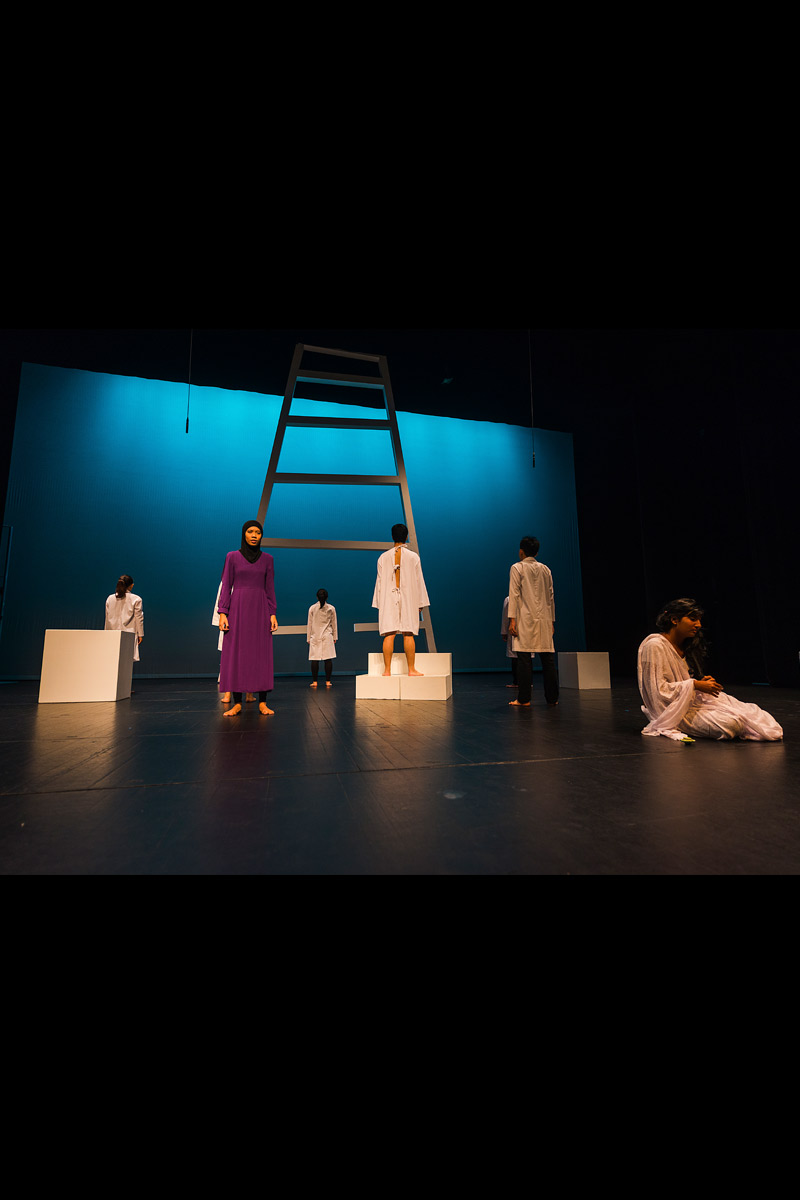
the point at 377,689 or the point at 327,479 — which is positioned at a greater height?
the point at 327,479

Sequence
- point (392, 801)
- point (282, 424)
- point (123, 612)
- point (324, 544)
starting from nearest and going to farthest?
point (392, 801), point (324, 544), point (282, 424), point (123, 612)

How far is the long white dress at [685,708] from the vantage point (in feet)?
8.55

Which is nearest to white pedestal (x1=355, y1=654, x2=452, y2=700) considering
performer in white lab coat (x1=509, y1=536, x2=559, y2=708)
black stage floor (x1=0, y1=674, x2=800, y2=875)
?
performer in white lab coat (x1=509, y1=536, x2=559, y2=708)

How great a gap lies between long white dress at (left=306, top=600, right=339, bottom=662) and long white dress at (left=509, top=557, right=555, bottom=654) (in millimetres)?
3427

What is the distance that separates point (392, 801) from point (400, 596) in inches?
115

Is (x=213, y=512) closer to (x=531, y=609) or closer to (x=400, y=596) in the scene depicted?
(x=400, y=596)

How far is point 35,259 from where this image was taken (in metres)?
1.74

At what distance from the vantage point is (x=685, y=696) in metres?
2.67

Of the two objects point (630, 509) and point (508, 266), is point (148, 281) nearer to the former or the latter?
point (508, 266)

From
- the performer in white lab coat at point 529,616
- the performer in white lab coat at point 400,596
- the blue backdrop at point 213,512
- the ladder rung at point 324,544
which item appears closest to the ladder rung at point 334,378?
the ladder rung at point 324,544

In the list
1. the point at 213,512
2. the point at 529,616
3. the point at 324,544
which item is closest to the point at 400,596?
the point at 324,544

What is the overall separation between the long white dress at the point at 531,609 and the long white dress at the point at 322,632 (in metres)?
3.43
